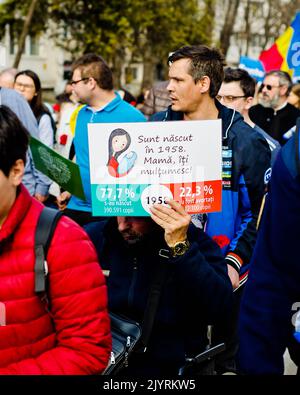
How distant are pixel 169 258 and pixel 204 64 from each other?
1.45 meters

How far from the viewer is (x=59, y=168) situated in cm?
345

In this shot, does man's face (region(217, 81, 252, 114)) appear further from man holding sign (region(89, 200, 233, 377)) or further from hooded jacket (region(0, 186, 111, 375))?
hooded jacket (region(0, 186, 111, 375))

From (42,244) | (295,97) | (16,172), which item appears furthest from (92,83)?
(295,97)

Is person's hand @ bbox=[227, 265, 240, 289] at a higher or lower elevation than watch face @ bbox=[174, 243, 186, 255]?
lower

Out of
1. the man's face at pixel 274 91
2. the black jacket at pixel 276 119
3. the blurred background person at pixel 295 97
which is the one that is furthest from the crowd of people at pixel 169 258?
the blurred background person at pixel 295 97

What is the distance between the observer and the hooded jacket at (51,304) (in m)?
2.12

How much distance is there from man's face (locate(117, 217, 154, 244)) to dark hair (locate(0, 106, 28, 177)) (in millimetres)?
955

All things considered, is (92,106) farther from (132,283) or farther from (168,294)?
(168,294)

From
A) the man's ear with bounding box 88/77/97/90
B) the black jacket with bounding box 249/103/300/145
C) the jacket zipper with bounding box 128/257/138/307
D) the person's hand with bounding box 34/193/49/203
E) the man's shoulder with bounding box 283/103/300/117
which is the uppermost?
the man's ear with bounding box 88/77/97/90

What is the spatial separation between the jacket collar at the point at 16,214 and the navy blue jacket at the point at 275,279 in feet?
2.27

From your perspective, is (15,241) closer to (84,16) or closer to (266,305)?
(266,305)

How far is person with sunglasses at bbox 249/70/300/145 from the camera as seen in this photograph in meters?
8.35

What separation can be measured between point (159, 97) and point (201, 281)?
4.21 m

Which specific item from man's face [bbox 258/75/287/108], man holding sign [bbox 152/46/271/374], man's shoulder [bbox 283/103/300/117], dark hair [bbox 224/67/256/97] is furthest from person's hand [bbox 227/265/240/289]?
man's face [bbox 258/75/287/108]
